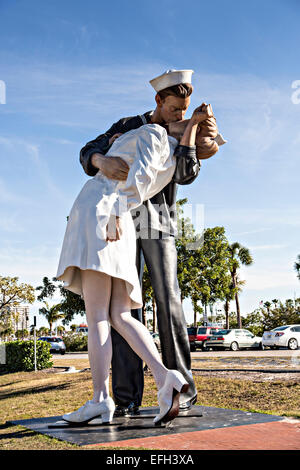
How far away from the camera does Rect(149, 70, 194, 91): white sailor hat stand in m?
3.57

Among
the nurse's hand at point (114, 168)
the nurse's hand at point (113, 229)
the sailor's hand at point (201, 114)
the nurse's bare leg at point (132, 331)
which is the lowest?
the nurse's bare leg at point (132, 331)

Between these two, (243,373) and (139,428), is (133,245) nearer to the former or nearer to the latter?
(139,428)

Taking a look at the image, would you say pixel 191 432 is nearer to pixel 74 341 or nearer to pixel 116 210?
pixel 116 210

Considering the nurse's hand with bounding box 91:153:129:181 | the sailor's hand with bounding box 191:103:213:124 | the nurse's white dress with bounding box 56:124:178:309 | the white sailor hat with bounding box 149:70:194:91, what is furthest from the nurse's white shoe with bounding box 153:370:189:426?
the white sailor hat with bounding box 149:70:194:91

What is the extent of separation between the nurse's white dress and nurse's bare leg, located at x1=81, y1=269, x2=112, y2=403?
125mm

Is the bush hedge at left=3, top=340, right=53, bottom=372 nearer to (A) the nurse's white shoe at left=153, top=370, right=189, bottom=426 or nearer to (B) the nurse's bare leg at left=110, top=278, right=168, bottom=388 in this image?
(B) the nurse's bare leg at left=110, top=278, right=168, bottom=388

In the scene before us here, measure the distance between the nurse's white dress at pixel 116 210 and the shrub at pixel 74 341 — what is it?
1170 inches

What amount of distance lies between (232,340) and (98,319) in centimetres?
2488

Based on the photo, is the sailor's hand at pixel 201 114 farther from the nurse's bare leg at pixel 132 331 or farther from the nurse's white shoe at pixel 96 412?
the nurse's white shoe at pixel 96 412

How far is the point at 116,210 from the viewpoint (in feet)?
10.2

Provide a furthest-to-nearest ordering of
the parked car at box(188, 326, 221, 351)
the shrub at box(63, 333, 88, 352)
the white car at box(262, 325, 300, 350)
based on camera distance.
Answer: the shrub at box(63, 333, 88, 352)
the parked car at box(188, 326, 221, 351)
the white car at box(262, 325, 300, 350)

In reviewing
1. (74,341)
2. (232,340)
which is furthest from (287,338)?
(74,341)

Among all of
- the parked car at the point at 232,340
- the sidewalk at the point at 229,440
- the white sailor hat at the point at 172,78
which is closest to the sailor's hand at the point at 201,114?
the white sailor hat at the point at 172,78

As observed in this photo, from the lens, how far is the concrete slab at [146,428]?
9.62 ft
